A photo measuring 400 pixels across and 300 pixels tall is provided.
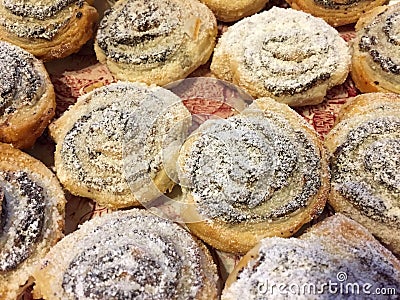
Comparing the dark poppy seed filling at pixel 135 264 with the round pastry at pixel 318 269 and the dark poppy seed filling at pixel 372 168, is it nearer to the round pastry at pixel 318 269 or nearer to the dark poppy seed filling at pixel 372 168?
the round pastry at pixel 318 269

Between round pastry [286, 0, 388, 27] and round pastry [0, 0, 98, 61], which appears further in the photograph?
round pastry [286, 0, 388, 27]

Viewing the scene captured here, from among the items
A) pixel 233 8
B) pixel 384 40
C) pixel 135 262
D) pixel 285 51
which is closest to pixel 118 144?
pixel 135 262

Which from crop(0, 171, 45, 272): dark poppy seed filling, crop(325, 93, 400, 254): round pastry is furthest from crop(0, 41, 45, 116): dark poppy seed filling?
crop(325, 93, 400, 254): round pastry

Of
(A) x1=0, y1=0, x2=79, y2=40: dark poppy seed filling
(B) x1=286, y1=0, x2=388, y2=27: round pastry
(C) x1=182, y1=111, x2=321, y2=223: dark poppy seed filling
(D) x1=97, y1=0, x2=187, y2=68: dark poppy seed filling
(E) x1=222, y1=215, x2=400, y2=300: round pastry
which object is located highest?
(A) x1=0, y1=0, x2=79, y2=40: dark poppy seed filling

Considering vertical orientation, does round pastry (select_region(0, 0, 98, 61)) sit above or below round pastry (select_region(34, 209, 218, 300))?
above

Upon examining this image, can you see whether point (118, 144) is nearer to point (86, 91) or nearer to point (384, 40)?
point (86, 91)

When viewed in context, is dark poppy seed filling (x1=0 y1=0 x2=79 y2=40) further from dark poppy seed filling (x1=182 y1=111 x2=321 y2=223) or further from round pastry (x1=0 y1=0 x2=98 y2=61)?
dark poppy seed filling (x1=182 y1=111 x2=321 y2=223)

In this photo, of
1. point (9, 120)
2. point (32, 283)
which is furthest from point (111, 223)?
point (9, 120)
